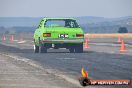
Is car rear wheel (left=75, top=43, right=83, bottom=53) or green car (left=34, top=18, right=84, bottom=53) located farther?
car rear wheel (left=75, top=43, right=83, bottom=53)

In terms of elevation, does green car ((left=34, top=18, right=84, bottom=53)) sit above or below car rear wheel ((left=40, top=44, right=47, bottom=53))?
above

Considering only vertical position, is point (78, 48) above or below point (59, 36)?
below

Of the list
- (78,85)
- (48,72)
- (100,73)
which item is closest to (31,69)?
(48,72)

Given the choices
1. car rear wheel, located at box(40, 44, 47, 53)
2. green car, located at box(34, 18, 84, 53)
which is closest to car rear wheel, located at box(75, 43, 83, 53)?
green car, located at box(34, 18, 84, 53)

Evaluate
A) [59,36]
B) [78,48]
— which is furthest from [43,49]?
[78,48]

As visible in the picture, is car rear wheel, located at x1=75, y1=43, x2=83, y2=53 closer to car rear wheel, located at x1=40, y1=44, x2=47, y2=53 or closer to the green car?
the green car

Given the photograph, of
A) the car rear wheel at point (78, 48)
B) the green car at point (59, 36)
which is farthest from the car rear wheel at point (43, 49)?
the car rear wheel at point (78, 48)

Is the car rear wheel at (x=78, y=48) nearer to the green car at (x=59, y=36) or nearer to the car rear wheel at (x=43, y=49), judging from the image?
the green car at (x=59, y=36)

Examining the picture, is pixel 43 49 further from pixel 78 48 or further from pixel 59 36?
pixel 78 48

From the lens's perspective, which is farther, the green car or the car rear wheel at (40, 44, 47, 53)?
the car rear wheel at (40, 44, 47, 53)

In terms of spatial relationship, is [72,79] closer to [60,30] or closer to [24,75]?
[24,75]

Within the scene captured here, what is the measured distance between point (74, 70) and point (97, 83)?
541 cm

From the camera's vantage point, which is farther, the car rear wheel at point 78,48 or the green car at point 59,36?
the car rear wheel at point 78,48

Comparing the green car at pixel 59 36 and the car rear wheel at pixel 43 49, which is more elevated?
the green car at pixel 59 36
